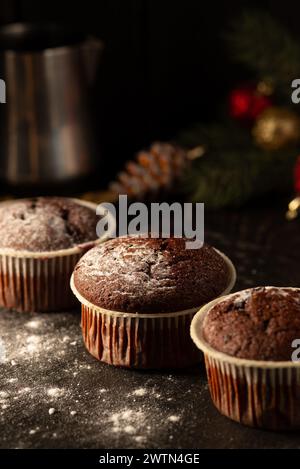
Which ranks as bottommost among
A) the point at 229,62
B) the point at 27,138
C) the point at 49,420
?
the point at 49,420

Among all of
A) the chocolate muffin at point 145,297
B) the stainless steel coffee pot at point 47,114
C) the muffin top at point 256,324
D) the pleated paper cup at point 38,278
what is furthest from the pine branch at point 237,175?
the muffin top at point 256,324

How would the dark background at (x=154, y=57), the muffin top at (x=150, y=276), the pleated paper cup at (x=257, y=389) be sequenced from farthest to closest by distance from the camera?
1. the dark background at (x=154, y=57)
2. the muffin top at (x=150, y=276)
3. the pleated paper cup at (x=257, y=389)

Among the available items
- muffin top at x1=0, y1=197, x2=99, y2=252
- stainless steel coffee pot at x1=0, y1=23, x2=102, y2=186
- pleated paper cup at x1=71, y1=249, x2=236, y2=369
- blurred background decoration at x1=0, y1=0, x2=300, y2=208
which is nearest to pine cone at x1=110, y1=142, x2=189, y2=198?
blurred background decoration at x1=0, y1=0, x2=300, y2=208

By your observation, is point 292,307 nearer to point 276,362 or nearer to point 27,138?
point 276,362

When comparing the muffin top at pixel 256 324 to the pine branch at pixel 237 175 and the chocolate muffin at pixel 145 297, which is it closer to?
the chocolate muffin at pixel 145 297

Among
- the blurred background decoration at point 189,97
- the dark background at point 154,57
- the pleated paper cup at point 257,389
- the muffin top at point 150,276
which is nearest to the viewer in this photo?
the pleated paper cup at point 257,389

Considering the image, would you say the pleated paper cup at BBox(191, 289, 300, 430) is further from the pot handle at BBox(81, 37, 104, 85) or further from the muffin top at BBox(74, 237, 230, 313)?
the pot handle at BBox(81, 37, 104, 85)

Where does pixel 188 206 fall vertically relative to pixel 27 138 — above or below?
below

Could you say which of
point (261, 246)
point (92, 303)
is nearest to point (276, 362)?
point (92, 303)
